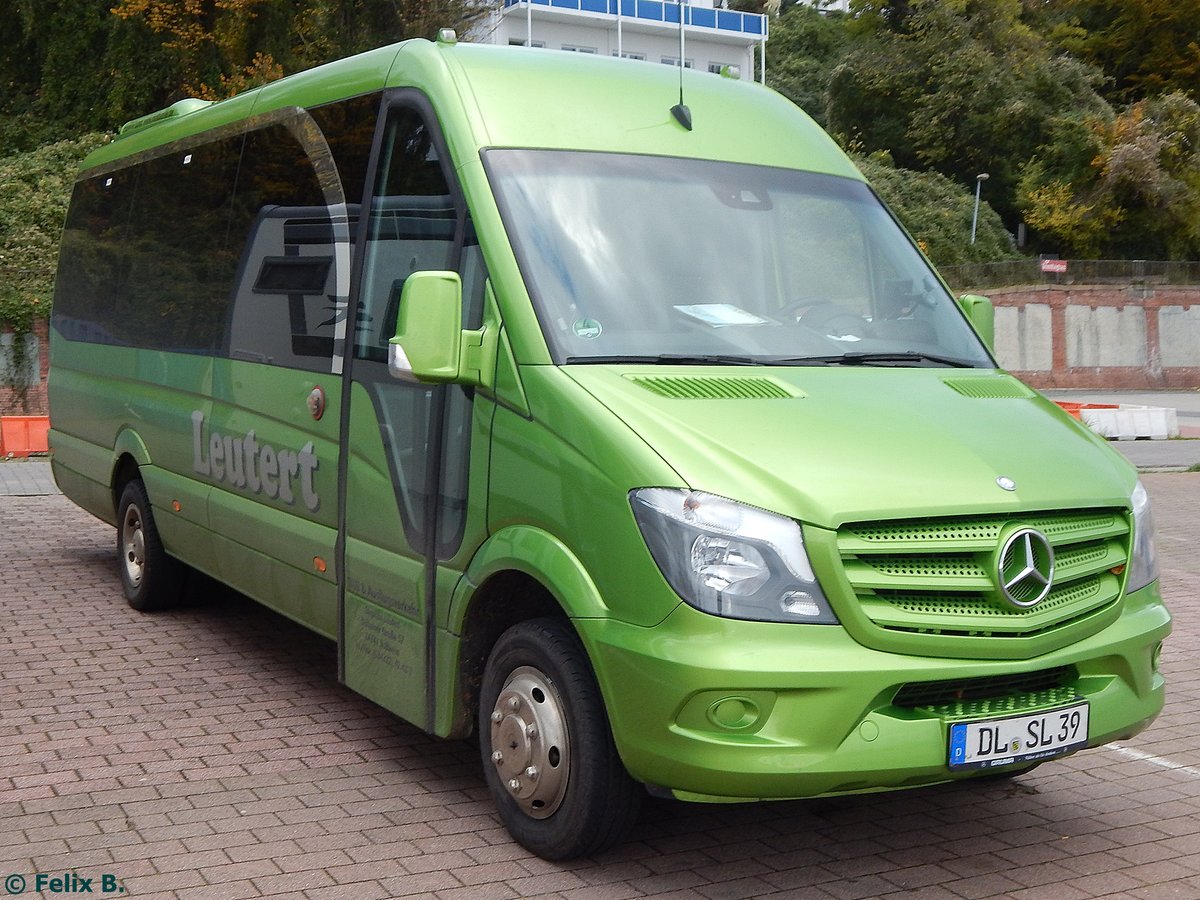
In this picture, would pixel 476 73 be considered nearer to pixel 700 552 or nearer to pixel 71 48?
pixel 700 552

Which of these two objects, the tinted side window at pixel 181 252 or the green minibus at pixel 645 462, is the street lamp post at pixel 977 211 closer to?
the tinted side window at pixel 181 252

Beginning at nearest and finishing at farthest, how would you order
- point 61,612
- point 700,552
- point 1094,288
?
point 700,552
point 61,612
point 1094,288

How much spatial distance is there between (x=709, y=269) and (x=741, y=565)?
4.64 feet

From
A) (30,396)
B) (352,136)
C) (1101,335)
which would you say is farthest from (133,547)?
(1101,335)

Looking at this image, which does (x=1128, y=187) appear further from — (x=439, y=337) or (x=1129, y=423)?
(x=439, y=337)

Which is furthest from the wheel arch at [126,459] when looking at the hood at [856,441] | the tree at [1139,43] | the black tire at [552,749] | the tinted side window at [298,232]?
the tree at [1139,43]

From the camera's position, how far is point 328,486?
5.97 metres

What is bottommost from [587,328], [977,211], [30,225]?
[587,328]

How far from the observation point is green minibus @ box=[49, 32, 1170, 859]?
4.13 metres

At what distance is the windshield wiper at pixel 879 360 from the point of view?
5039mm

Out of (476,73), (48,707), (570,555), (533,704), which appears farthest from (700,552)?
(48,707)

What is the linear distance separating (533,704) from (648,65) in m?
2.72

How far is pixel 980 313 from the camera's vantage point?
601 cm
